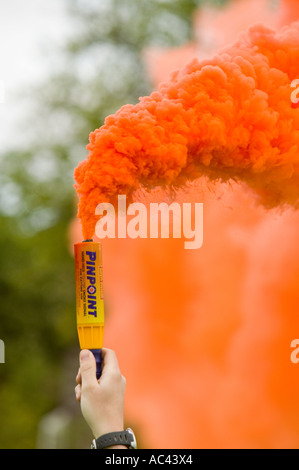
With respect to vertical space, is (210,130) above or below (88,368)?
above

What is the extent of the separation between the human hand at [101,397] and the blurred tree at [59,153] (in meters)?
9.10

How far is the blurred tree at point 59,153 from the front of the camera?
10797 millimetres

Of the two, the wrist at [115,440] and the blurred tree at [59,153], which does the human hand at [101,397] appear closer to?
the wrist at [115,440]

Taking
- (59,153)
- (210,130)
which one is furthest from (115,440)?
(59,153)

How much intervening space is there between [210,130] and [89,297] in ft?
2.28

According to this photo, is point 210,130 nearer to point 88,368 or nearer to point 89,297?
point 89,297

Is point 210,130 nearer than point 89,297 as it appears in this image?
No

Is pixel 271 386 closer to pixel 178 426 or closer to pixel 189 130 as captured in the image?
pixel 178 426

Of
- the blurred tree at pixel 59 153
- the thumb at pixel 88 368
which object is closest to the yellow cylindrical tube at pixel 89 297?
the thumb at pixel 88 368

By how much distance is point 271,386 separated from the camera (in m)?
5.60

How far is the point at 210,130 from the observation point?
193 cm

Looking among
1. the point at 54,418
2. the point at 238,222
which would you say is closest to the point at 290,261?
the point at 238,222

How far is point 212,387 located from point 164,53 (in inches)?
265

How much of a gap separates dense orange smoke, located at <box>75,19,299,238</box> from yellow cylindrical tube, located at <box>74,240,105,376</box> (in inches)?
5.3
